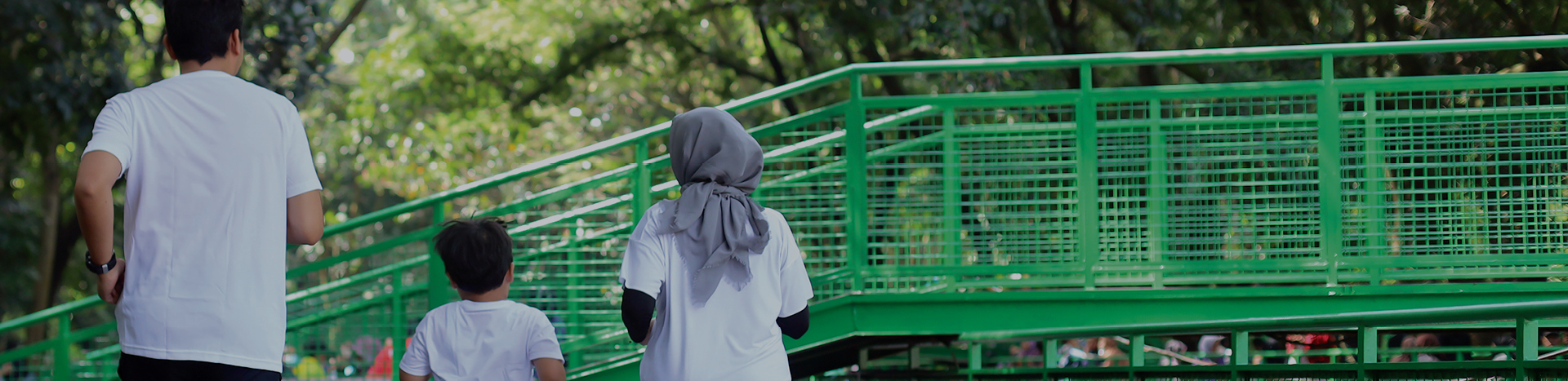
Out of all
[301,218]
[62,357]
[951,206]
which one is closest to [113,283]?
[301,218]

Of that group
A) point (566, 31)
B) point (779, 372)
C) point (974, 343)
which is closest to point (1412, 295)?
point (974, 343)

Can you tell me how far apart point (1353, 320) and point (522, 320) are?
8.24ft

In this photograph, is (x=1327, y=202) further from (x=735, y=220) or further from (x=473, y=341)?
(x=473, y=341)

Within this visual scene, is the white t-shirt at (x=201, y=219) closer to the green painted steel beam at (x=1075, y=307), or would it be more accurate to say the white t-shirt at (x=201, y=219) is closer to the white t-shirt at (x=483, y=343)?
the white t-shirt at (x=483, y=343)

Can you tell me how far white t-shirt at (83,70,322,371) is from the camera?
2652 millimetres

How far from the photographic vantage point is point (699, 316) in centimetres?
334

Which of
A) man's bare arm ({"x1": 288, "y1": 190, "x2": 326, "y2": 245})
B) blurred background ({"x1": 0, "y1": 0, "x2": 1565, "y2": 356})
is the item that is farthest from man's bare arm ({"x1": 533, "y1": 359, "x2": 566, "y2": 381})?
blurred background ({"x1": 0, "y1": 0, "x2": 1565, "y2": 356})

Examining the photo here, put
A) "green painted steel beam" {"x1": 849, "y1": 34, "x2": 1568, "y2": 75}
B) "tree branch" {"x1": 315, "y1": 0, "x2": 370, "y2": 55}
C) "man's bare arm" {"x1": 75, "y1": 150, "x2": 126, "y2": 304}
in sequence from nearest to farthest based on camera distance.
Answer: "man's bare arm" {"x1": 75, "y1": 150, "x2": 126, "y2": 304} → "green painted steel beam" {"x1": 849, "y1": 34, "x2": 1568, "y2": 75} → "tree branch" {"x1": 315, "y1": 0, "x2": 370, "y2": 55}

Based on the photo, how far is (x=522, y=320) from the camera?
3834 millimetres

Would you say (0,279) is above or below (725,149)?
below

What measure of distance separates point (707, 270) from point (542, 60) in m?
12.5

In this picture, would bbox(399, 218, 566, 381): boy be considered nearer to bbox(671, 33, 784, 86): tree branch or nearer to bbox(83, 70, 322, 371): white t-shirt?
bbox(83, 70, 322, 371): white t-shirt

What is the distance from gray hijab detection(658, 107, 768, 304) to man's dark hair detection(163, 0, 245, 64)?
3.70 feet

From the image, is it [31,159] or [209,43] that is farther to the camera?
[31,159]
